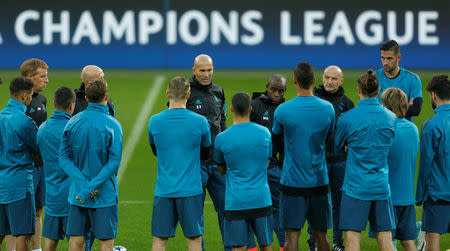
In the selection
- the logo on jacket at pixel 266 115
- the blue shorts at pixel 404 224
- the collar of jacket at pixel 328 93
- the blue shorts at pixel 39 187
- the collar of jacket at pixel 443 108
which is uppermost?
the collar of jacket at pixel 328 93

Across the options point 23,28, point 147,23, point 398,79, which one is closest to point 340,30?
point 147,23

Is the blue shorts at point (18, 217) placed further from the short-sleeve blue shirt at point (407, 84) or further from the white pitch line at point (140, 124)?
the white pitch line at point (140, 124)

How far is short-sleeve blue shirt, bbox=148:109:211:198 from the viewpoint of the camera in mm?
7156

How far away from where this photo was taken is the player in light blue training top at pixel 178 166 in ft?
23.5

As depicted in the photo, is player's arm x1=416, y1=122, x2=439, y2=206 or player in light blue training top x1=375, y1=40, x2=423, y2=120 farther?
player in light blue training top x1=375, y1=40, x2=423, y2=120

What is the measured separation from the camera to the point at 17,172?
7.58 m

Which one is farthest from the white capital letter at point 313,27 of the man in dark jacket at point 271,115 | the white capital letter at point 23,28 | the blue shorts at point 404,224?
the blue shorts at point 404,224

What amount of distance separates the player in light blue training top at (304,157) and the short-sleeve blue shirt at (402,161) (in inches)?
25.1

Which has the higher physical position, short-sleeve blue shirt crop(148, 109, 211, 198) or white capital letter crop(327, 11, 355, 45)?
white capital letter crop(327, 11, 355, 45)

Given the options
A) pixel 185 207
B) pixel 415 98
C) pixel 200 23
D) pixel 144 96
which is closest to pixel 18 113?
pixel 185 207

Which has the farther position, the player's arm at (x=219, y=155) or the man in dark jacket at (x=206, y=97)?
the man in dark jacket at (x=206, y=97)

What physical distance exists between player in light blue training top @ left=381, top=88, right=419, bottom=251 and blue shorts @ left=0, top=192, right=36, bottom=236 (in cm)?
359

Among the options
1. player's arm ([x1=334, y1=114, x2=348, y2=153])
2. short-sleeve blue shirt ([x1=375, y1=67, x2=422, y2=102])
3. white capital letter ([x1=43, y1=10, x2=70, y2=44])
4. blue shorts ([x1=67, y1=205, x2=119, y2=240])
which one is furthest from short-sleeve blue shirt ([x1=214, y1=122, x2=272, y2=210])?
white capital letter ([x1=43, y1=10, x2=70, y2=44])

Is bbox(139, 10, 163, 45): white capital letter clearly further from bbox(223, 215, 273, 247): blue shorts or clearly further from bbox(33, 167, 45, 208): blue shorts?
bbox(223, 215, 273, 247): blue shorts
